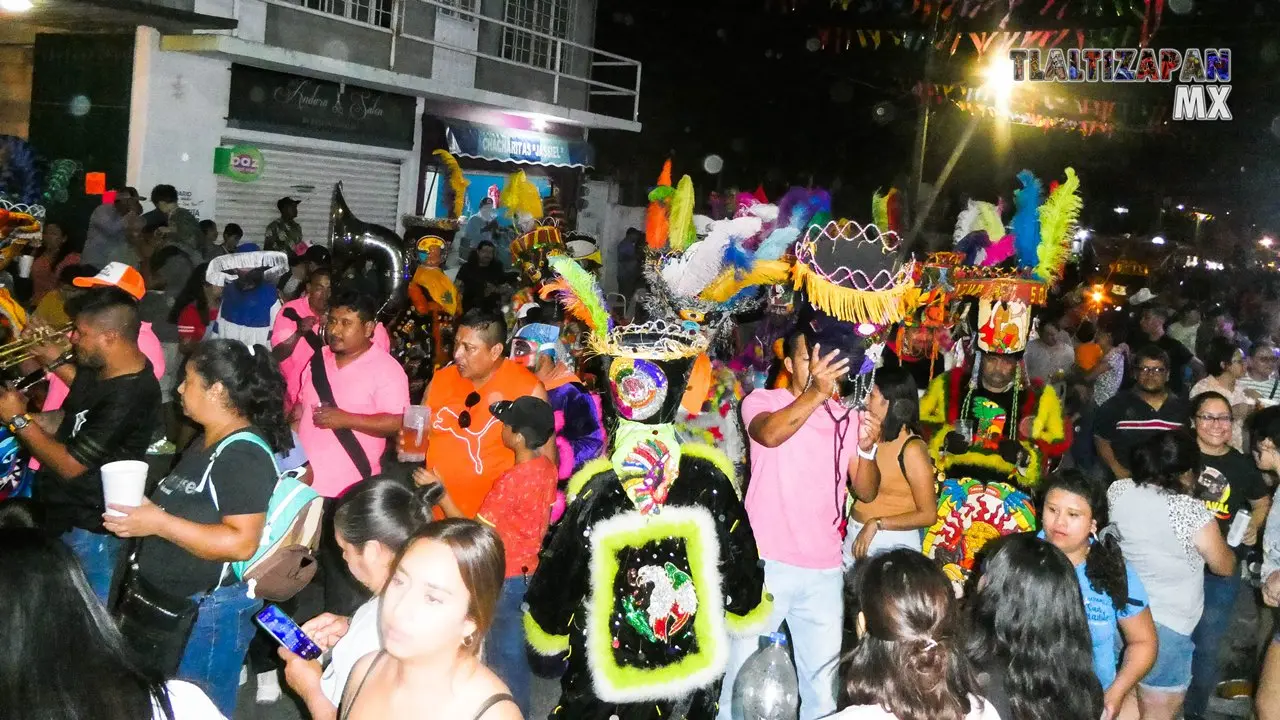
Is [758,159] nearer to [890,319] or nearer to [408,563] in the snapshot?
[890,319]

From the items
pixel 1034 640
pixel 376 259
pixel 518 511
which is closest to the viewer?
pixel 1034 640

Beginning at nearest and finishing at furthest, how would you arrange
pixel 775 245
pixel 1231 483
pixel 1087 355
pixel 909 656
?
pixel 909 656 → pixel 1231 483 → pixel 775 245 → pixel 1087 355

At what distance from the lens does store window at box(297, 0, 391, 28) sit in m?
15.6

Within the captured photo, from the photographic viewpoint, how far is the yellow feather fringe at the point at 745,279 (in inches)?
213

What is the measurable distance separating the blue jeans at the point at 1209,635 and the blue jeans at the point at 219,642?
4470mm

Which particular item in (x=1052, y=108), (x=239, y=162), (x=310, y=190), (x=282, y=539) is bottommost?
(x=282, y=539)

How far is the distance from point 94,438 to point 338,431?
117cm

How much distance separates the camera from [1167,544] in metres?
4.66

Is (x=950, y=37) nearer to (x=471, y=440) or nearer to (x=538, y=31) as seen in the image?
(x=538, y=31)

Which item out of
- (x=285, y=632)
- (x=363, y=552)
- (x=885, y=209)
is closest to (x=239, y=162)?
(x=885, y=209)

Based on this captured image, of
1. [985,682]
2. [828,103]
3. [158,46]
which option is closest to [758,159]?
[828,103]

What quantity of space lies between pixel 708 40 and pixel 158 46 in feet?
57.3

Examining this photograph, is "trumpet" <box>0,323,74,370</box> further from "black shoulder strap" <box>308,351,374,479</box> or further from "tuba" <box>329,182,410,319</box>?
"tuba" <box>329,182,410,319</box>

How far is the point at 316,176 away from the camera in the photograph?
51.3 ft
